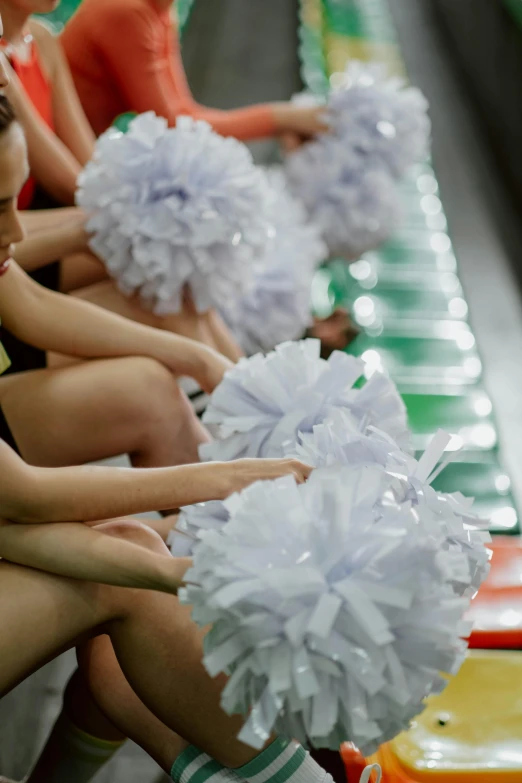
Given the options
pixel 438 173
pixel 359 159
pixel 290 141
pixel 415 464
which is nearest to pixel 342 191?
pixel 359 159

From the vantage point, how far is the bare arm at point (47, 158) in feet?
4.62

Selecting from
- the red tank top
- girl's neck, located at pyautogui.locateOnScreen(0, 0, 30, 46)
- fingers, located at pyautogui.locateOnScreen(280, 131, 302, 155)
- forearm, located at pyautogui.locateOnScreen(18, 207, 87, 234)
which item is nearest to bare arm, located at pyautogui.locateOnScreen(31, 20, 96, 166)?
the red tank top

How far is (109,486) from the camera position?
0.87m

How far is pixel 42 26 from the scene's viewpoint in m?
1.62

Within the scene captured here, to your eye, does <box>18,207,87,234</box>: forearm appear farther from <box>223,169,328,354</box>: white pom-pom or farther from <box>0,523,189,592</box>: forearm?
<box>0,523,189,592</box>: forearm

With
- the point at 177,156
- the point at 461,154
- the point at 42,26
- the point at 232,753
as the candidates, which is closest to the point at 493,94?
the point at 461,154

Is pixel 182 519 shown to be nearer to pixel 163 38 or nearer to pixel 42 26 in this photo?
pixel 42 26

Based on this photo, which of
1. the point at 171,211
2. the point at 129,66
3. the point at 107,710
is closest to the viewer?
the point at 107,710

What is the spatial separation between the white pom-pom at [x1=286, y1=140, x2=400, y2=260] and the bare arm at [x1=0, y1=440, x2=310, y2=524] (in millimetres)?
1200

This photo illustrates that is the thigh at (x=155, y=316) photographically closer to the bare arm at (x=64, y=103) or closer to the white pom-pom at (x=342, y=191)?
the bare arm at (x=64, y=103)

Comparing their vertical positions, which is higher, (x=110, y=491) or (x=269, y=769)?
(x=110, y=491)

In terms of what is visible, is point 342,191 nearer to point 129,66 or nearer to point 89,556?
point 129,66

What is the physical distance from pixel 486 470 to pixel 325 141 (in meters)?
0.79

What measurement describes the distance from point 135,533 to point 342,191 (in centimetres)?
122
